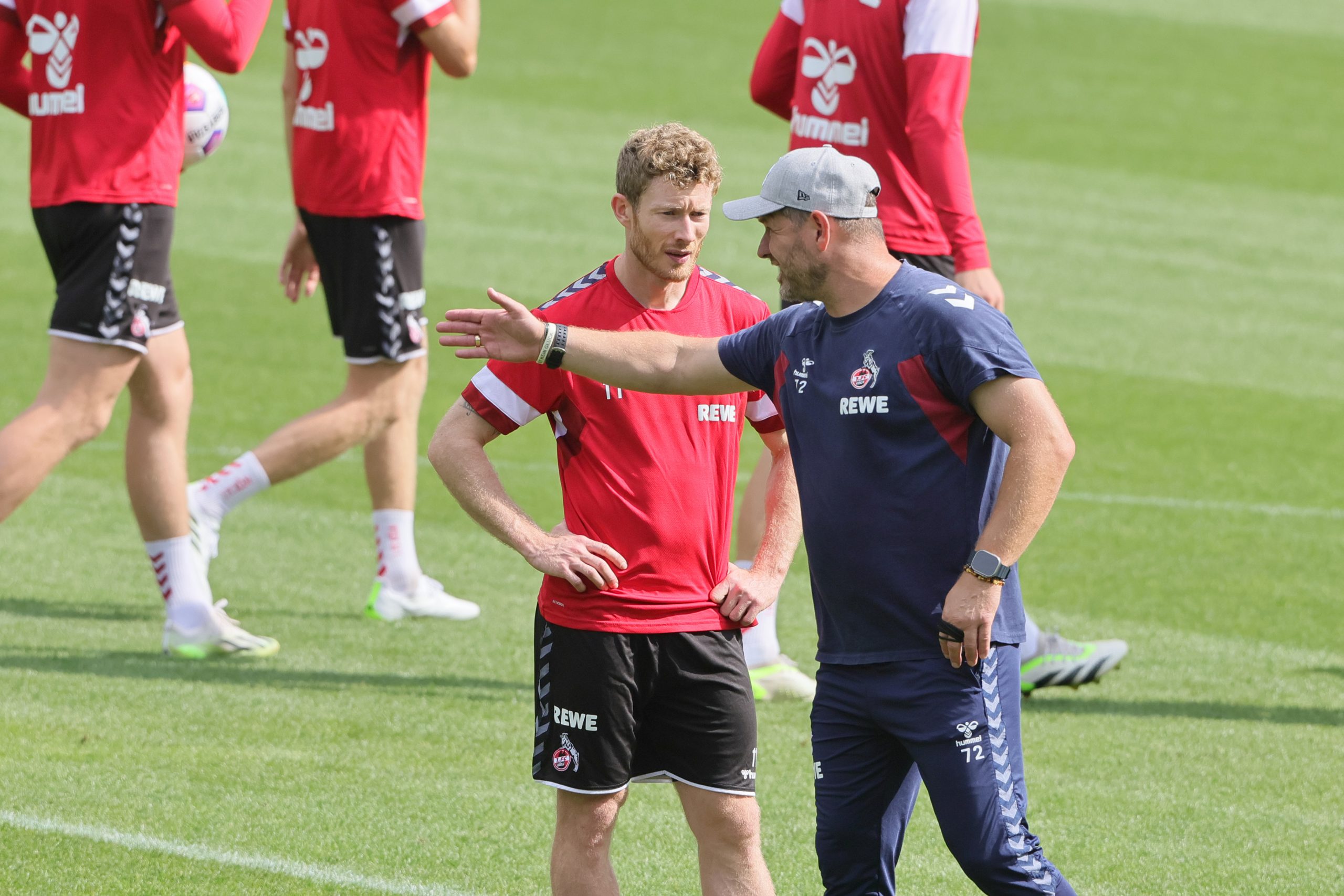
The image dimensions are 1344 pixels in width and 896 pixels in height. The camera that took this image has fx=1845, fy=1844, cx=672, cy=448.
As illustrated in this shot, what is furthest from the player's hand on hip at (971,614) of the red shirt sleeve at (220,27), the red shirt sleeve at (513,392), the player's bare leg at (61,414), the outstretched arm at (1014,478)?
the red shirt sleeve at (220,27)

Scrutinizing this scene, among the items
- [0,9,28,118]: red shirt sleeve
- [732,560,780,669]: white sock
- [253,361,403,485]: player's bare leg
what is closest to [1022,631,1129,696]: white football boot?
[732,560,780,669]: white sock

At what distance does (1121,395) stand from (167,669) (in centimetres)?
860

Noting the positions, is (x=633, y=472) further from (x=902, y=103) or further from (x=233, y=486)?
(x=233, y=486)

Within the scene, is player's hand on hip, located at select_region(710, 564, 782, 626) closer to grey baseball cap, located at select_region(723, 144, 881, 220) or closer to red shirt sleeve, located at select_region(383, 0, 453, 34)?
grey baseball cap, located at select_region(723, 144, 881, 220)

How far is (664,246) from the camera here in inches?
175

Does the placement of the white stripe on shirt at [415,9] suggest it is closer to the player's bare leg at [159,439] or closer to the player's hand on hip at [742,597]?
the player's bare leg at [159,439]

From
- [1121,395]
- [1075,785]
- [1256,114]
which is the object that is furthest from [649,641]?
[1256,114]

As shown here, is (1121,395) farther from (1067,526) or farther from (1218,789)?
(1218,789)

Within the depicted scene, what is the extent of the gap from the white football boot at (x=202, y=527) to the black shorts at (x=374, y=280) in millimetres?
866

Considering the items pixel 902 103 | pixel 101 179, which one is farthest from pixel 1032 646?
pixel 101 179

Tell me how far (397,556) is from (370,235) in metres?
1.36

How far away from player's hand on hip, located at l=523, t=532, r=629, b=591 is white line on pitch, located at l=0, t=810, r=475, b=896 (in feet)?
3.84

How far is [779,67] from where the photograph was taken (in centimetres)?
768

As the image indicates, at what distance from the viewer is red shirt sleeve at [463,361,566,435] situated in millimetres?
4484
